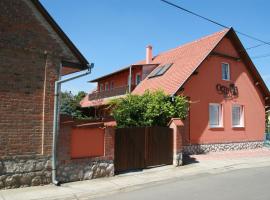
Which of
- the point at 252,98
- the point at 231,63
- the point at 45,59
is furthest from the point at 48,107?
the point at 252,98

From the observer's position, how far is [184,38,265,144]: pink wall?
776 inches

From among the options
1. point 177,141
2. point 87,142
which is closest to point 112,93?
point 177,141

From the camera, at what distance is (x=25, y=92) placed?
10.5 m

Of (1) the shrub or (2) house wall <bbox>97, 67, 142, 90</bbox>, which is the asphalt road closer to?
(1) the shrub

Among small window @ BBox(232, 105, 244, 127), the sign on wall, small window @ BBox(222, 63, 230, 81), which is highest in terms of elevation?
small window @ BBox(222, 63, 230, 81)

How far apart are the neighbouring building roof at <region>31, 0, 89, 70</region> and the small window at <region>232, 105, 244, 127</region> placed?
42.2ft

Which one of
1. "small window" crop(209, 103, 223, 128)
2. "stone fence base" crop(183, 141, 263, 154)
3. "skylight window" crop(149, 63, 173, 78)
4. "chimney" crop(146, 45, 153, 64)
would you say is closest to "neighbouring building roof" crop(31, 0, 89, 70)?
"stone fence base" crop(183, 141, 263, 154)

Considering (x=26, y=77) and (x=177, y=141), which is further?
(x=177, y=141)

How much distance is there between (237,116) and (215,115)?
7.15 ft

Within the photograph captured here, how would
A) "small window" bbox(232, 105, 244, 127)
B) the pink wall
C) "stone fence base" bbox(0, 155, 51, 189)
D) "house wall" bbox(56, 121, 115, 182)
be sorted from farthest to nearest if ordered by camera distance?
"small window" bbox(232, 105, 244, 127), the pink wall, "house wall" bbox(56, 121, 115, 182), "stone fence base" bbox(0, 155, 51, 189)

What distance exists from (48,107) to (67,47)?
6.68 feet

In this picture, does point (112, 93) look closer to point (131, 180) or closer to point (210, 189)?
point (131, 180)

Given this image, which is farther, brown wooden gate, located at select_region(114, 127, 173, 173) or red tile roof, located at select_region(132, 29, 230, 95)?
red tile roof, located at select_region(132, 29, 230, 95)

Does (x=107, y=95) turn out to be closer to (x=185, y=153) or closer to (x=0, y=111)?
(x=185, y=153)
